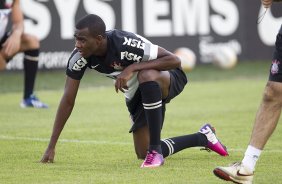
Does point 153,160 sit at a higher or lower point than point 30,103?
higher

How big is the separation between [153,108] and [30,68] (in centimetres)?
598

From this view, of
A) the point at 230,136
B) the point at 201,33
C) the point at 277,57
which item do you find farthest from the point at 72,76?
the point at 201,33

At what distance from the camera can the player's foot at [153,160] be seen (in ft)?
24.5

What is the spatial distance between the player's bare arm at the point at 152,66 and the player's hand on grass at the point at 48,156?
2.85ft

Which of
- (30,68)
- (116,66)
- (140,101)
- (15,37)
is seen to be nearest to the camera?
(116,66)

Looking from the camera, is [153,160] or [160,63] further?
[160,63]

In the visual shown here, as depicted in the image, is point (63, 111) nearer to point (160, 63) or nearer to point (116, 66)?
point (116, 66)

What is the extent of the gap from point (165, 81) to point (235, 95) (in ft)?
23.3

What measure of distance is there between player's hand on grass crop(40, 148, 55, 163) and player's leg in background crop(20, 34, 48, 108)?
17.6ft

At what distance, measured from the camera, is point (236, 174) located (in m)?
6.42

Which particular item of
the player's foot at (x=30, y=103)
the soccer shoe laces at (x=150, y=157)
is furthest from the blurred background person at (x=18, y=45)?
the soccer shoe laces at (x=150, y=157)

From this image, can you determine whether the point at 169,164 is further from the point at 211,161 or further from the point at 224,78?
the point at 224,78

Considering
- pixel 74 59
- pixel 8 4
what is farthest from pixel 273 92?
pixel 8 4

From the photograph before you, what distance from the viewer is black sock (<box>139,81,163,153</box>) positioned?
7551 mm
